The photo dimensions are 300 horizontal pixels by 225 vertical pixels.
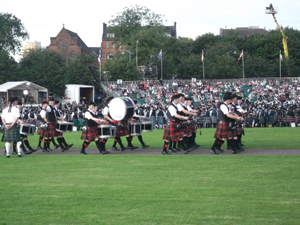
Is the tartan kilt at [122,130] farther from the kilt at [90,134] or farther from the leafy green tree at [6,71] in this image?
the leafy green tree at [6,71]

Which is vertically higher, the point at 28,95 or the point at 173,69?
the point at 173,69

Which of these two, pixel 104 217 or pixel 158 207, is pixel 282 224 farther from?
pixel 104 217

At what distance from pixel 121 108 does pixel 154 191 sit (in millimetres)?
6015

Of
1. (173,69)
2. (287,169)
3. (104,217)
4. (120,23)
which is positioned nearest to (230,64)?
(173,69)

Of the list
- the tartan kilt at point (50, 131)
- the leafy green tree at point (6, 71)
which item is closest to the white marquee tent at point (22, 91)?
the leafy green tree at point (6, 71)

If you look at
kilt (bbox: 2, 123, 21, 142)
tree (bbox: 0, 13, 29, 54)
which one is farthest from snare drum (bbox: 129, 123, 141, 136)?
tree (bbox: 0, 13, 29, 54)

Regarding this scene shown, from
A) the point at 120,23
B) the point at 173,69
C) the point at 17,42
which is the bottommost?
the point at 173,69

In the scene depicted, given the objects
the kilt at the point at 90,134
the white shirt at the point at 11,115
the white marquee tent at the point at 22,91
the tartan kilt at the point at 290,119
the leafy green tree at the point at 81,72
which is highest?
the leafy green tree at the point at 81,72

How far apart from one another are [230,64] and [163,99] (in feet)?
82.8

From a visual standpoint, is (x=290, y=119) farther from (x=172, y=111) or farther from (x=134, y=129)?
(x=172, y=111)

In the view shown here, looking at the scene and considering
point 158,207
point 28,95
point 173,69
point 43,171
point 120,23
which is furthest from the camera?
point 120,23

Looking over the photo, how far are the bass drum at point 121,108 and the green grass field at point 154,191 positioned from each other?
1969 millimetres

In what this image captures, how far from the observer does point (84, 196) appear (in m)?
7.16

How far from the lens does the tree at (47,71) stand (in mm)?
45781
